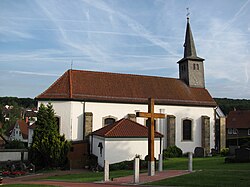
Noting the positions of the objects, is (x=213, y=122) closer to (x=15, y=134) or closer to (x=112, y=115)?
(x=112, y=115)

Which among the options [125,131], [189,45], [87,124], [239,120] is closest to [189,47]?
[189,45]

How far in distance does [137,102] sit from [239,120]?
33597 millimetres

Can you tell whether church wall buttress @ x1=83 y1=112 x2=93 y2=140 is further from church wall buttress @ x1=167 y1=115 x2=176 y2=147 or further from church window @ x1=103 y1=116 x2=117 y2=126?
church wall buttress @ x1=167 y1=115 x2=176 y2=147

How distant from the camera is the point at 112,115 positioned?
2883cm

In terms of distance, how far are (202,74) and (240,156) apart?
60.5ft

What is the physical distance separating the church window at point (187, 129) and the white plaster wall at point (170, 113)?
1.50 ft

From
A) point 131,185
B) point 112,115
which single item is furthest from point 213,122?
point 131,185

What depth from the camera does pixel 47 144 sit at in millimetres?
23453

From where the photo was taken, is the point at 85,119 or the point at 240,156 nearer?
the point at 240,156

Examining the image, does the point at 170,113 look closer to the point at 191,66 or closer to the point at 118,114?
the point at 118,114

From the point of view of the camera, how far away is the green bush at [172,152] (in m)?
28.8

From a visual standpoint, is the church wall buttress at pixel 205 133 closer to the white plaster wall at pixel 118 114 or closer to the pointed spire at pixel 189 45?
the white plaster wall at pixel 118 114

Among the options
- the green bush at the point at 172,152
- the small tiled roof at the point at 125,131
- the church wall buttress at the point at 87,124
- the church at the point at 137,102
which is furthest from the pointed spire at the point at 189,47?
the church wall buttress at the point at 87,124

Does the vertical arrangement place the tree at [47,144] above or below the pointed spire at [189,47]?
below
